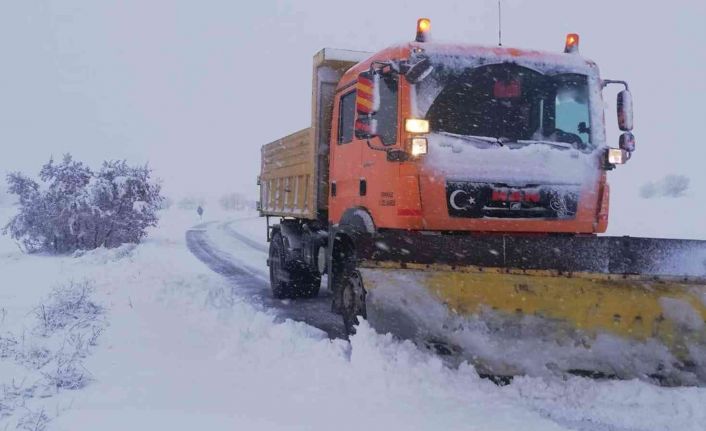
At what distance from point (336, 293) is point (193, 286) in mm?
4516

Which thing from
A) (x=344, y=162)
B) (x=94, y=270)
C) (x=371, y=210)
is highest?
(x=344, y=162)

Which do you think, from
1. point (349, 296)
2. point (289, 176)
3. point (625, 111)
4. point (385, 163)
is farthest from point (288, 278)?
point (625, 111)

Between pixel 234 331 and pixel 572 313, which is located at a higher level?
pixel 572 313

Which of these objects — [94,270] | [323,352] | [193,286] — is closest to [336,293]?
[323,352]

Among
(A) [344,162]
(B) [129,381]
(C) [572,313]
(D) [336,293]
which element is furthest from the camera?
(A) [344,162]

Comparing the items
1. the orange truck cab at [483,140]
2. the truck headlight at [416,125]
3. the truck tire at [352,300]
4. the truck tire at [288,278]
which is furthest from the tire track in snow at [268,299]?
the truck headlight at [416,125]

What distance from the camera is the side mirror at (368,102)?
17.4 ft

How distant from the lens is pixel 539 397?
13.7ft

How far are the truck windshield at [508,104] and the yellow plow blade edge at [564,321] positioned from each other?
161cm

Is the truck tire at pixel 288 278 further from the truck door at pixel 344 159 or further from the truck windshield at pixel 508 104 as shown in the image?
the truck windshield at pixel 508 104

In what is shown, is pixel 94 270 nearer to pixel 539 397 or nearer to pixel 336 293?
pixel 336 293

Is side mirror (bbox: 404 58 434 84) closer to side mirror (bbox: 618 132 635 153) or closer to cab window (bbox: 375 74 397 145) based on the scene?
cab window (bbox: 375 74 397 145)

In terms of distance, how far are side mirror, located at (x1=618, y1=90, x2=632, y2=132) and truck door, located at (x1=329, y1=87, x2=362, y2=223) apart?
2.59 m

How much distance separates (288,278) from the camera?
916cm
